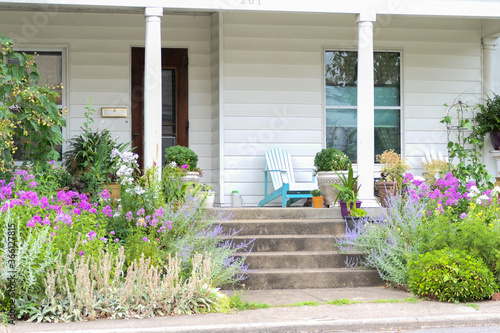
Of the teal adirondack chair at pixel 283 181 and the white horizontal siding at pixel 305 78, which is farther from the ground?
the white horizontal siding at pixel 305 78

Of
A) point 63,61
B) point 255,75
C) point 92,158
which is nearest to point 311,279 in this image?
point 92,158

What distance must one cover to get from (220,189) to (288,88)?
183 cm

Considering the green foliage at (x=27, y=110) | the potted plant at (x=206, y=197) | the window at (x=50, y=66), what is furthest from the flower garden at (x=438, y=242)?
the window at (x=50, y=66)

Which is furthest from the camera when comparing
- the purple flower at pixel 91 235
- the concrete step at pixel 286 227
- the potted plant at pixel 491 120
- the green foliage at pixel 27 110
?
the potted plant at pixel 491 120

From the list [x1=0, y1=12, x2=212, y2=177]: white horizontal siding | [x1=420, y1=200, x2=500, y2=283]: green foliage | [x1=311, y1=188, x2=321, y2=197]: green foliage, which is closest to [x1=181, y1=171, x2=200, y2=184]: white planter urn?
[x1=0, y1=12, x2=212, y2=177]: white horizontal siding

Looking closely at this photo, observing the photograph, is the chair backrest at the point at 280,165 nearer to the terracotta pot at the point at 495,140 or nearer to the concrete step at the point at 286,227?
the concrete step at the point at 286,227

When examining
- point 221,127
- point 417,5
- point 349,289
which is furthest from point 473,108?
point 349,289

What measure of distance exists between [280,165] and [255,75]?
4.63 ft

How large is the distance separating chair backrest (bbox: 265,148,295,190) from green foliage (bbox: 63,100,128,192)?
6.87 feet

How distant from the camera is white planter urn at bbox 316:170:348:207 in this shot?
7949 mm

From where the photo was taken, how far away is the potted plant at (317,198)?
25.9 feet

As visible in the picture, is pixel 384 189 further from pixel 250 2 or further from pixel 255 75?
pixel 250 2

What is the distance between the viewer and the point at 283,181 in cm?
871

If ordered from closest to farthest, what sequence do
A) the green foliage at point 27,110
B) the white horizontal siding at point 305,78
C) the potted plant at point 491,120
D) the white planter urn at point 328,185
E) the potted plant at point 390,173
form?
1. the green foliage at point 27,110
2. the white planter urn at point 328,185
3. the potted plant at point 390,173
4. the white horizontal siding at point 305,78
5. the potted plant at point 491,120
